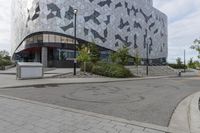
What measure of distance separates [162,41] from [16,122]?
99.6m

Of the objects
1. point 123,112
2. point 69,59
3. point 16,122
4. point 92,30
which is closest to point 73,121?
point 16,122

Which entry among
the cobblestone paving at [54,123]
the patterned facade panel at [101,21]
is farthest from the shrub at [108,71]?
the patterned facade panel at [101,21]

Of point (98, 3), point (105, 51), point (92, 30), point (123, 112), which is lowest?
point (123, 112)

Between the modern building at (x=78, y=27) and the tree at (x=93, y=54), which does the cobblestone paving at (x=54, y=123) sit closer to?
the tree at (x=93, y=54)

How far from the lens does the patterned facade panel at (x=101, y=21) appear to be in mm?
51500

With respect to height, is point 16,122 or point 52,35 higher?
point 52,35

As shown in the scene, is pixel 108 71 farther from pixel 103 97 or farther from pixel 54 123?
pixel 54 123

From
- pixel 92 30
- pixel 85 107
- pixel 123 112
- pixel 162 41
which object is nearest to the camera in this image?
pixel 123 112

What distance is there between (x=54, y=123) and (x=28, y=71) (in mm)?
15023

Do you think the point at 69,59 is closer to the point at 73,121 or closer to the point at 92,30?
the point at 92,30

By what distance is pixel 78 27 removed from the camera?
55094 millimetres

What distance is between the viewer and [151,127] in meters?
5.43

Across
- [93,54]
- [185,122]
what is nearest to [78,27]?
[93,54]

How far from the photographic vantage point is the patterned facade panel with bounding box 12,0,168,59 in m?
51.5
